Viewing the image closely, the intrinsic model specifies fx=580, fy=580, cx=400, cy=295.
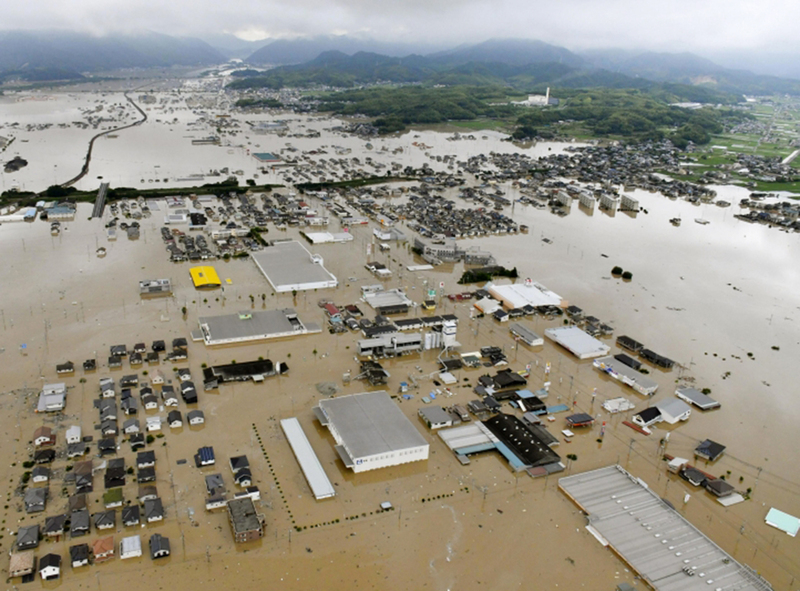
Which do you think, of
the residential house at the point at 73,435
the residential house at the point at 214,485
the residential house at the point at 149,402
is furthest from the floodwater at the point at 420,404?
the residential house at the point at 149,402

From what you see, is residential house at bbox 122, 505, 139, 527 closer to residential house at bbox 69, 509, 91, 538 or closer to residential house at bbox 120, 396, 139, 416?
residential house at bbox 69, 509, 91, 538

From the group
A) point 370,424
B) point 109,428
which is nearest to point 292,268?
point 109,428

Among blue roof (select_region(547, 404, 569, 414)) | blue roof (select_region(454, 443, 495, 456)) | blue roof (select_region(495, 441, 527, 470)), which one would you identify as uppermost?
blue roof (select_region(495, 441, 527, 470))

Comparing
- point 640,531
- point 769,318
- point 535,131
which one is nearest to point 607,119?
point 535,131

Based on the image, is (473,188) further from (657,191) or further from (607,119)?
(607,119)

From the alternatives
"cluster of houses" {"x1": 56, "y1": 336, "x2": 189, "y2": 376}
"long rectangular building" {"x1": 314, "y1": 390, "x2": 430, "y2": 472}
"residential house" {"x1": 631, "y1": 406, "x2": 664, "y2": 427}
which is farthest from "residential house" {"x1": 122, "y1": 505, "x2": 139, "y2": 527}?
"residential house" {"x1": 631, "y1": 406, "x2": 664, "y2": 427}

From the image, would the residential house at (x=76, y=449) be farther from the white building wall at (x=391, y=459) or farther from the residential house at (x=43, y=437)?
the white building wall at (x=391, y=459)
